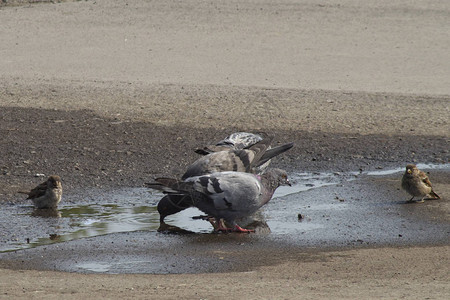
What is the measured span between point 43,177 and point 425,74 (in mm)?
9230

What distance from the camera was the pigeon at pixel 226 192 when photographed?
315 inches

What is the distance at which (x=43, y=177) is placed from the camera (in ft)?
33.2

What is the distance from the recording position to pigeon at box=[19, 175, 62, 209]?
28.4ft

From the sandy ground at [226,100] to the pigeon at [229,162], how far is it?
4.34ft

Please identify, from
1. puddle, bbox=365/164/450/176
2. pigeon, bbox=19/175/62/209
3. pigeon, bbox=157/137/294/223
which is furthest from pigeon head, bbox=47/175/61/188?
puddle, bbox=365/164/450/176

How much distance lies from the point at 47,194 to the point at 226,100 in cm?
610

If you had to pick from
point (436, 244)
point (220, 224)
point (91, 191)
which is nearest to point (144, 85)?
point (91, 191)

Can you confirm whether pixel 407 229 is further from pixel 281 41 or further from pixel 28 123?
pixel 281 41

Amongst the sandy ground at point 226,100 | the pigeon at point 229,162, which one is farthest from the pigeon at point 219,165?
the sandy ground at point 226,100

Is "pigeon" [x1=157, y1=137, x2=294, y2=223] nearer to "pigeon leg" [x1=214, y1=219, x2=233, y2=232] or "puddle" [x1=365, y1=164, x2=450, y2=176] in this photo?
"pigeon leg" [x1=214, y1=219, x2=233, y2=232]

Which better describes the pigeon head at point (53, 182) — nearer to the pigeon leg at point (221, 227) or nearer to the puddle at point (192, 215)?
the puddle at point (192, 215)

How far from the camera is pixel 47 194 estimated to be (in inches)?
342

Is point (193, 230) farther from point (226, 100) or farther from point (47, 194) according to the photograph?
point (226, 100)

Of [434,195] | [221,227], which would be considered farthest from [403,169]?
[221,227]
